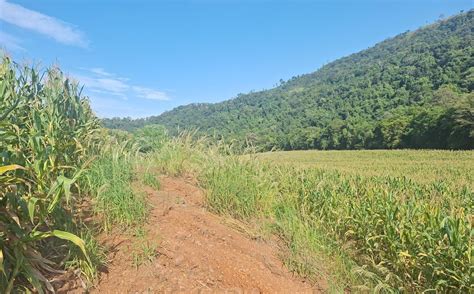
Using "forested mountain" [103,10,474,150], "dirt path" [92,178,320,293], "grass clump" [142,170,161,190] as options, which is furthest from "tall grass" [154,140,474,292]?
"forested mountain" [103,10,474,150]

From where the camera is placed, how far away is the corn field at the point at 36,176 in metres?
2.31

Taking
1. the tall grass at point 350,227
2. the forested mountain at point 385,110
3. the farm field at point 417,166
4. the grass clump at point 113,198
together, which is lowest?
the farm field at point 417,166

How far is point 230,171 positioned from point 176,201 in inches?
51.7

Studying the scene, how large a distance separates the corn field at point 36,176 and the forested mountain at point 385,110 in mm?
3917

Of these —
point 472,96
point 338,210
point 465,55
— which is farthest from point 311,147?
point 338,210

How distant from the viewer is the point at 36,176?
278 centimetres

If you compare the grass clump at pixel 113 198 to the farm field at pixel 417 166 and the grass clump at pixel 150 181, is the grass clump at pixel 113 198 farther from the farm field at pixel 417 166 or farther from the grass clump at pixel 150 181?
the farm field at pixel 417 166

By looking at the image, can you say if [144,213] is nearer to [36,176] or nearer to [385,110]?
[36,176]

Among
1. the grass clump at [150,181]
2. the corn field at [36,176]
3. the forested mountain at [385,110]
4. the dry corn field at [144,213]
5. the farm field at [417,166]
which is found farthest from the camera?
the forested mountain at [385,110]

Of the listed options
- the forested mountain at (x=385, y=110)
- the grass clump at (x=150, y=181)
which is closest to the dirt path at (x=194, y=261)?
the grass clump at (x=150, y=181)

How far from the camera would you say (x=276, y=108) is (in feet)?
440

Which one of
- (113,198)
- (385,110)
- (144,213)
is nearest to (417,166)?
(144,213)

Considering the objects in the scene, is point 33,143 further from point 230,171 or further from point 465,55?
point 465,55

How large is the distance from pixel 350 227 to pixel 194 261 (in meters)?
3.17
